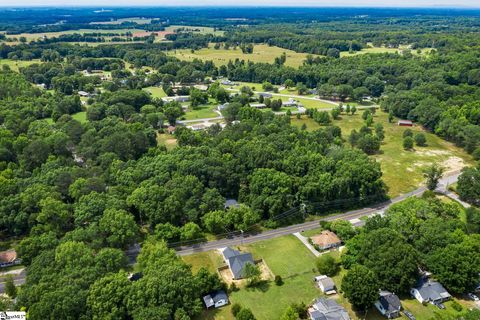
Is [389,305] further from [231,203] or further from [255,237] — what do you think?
[231,203]

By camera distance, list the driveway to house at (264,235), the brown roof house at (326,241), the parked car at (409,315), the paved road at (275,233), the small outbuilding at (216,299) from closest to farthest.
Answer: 1. the parked car at (409,315)
2. the small outbuilding at (216,299)
3. the driveway to house at (264,235)
4. the brown roof house at (326,241)
5. the paved road at (275,233)

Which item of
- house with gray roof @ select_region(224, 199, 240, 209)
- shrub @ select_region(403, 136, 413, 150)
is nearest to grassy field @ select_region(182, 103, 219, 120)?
house with gray roof @ select_region(224, 199, 240, 209)

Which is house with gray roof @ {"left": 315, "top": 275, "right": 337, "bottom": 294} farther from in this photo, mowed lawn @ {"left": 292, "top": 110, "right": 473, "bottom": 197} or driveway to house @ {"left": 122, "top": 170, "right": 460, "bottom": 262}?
mowed lawn @ {"left": 292, "top": 110, "right": 473, "bottom": 197}

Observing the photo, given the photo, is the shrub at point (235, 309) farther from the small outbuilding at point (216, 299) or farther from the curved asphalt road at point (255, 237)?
the curved asphalt road at point (255, 237)

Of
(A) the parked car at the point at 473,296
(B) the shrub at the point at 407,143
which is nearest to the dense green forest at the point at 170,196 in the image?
(A) the parked car at the point at 473,296

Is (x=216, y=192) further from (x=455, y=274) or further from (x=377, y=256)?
(x=455, y=274)

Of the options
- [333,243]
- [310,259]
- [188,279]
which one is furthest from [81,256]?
[333,243]
